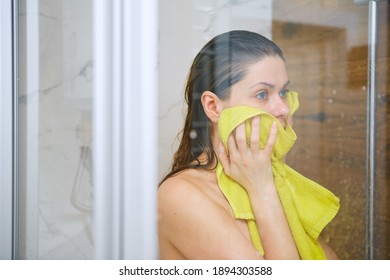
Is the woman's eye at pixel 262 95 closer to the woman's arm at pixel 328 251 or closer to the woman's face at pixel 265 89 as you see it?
the woman's face at pixel 265 89

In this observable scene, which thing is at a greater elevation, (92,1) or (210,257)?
(92,1)

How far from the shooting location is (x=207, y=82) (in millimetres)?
941

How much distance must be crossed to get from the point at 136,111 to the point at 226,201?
11.0 inches

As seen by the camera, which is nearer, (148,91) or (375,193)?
(148,91)

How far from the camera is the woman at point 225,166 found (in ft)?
3.08

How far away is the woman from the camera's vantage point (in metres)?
0.94

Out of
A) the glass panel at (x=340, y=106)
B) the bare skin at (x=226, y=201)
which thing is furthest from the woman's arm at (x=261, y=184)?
the glass panel at (x=340, y=106)

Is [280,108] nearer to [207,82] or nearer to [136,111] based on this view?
[207,82]

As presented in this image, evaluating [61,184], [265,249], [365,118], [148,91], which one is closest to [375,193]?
[365,118]

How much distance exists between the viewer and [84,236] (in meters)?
1.00

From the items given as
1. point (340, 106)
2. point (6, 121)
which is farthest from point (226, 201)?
point (6, 121)

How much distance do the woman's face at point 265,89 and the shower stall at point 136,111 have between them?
0.04 metres
